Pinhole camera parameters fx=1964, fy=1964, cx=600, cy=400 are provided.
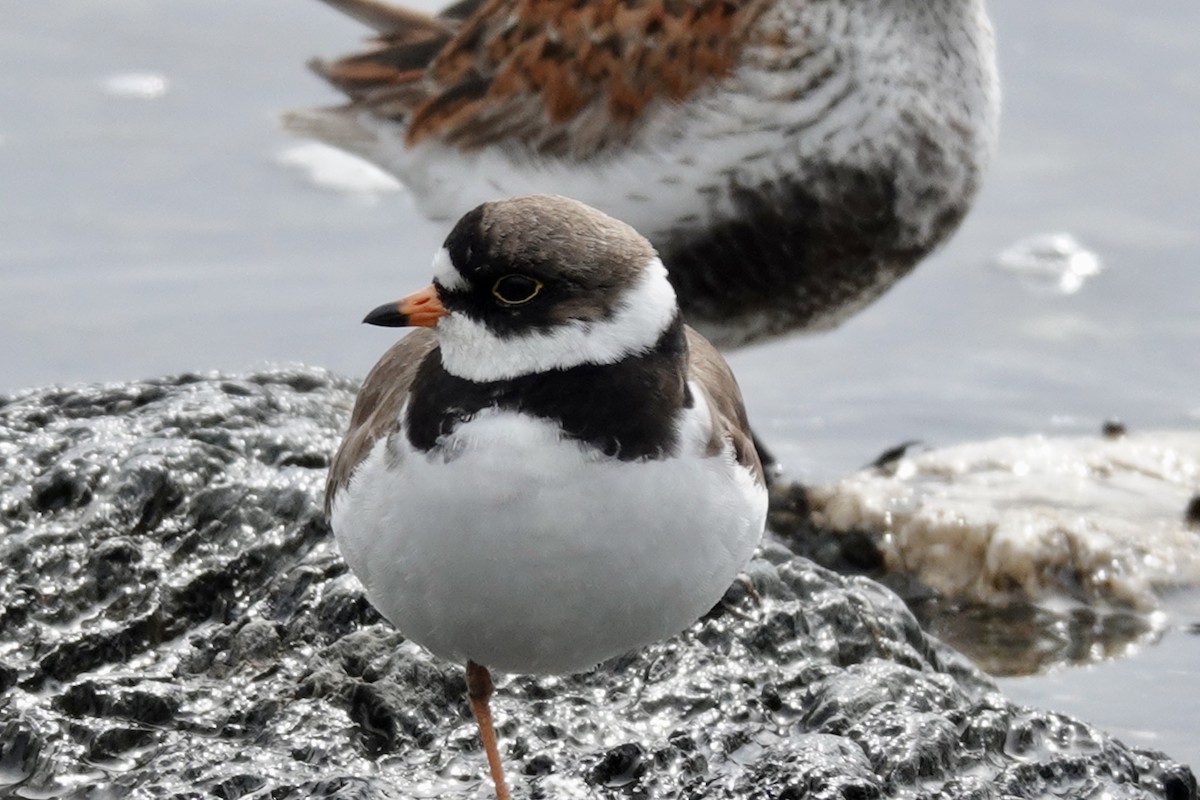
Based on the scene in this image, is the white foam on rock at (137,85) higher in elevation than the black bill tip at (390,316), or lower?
lower

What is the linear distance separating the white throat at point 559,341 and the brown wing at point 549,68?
3.17 metres

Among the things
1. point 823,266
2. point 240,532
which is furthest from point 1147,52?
point 240,532

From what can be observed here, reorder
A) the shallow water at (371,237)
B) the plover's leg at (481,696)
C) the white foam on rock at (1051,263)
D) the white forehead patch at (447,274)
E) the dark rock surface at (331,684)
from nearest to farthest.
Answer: the white forehead patch at (447,274), the plover's leg at (481,696), the dark rock surface at (331,684), the shallow water at (371,237), the white foam on rock at (1051,263)

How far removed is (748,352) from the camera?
9.16 meters

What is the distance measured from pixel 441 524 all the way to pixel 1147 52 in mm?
7369

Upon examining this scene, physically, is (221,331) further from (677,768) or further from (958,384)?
(677,768)

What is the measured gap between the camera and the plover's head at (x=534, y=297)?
4.07m

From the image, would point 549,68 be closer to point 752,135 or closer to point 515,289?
point 752,135

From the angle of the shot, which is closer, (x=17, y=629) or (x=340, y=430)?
(x=17, y=629)

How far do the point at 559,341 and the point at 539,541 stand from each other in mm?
417

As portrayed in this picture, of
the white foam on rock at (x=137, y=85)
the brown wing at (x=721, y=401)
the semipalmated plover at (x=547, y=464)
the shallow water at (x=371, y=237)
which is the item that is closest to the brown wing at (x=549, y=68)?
the shallow water at (x=371, y=237)

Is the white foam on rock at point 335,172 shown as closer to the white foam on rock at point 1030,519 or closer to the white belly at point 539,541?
the white foam on rock at point 1030,519

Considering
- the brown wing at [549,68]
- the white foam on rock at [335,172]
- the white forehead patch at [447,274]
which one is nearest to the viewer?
the white forehead patch at [447,274]

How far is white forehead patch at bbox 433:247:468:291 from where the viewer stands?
13.5ft
